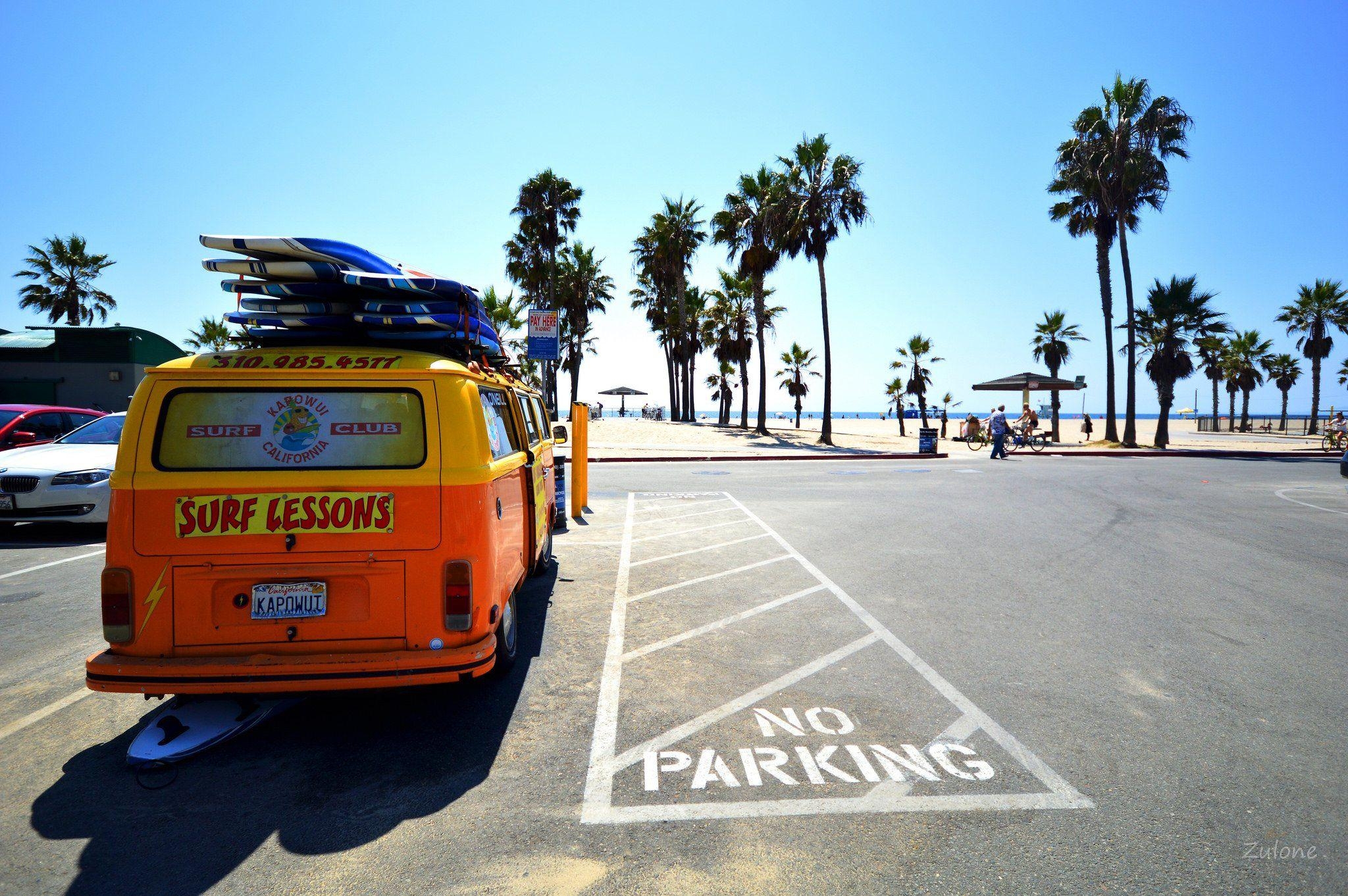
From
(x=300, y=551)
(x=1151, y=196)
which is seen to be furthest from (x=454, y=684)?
(x=1151, y=196)

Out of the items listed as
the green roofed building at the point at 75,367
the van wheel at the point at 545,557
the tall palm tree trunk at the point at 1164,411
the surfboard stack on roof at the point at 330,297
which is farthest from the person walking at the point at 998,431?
the green roofed building at the point at 75,367

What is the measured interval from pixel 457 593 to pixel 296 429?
1202mm

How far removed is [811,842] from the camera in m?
2.78

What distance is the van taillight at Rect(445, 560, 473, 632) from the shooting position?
3.61 meters

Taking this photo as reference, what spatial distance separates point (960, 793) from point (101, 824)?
3.62m

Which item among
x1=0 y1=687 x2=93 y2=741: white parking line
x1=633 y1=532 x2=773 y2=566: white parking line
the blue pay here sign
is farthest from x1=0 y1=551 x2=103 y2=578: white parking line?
the blue pay here sign

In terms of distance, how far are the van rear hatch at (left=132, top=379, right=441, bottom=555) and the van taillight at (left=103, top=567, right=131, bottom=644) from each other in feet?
0.53

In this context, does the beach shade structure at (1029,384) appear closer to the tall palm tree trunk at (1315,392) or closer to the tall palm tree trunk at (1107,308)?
the tall palm tree trunk at (1107,308)

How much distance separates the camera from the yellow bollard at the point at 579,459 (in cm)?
1105

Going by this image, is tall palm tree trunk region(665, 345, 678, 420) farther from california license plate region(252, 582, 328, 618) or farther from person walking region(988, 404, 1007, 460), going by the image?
california license plate region(252, 582, 328, 618)

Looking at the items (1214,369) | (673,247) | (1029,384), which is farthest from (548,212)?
(1214,369)

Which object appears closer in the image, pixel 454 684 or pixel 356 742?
pixel 356 742

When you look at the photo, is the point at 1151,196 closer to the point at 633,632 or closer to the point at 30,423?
the point at 633,632

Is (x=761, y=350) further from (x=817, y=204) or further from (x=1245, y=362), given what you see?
(x=1245, y=362)
